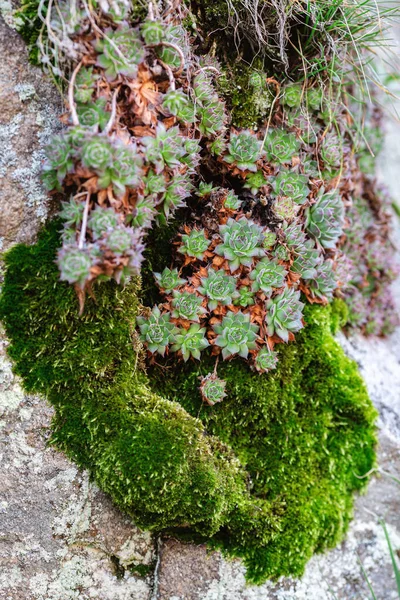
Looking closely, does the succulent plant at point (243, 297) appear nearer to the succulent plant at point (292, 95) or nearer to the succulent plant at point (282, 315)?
the succulent plant at point (282, 315)

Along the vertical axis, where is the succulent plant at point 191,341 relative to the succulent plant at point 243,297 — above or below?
below

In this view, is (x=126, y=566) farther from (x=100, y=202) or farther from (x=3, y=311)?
(x=100, y=202)

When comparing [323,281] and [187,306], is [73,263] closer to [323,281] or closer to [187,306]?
[187,306]

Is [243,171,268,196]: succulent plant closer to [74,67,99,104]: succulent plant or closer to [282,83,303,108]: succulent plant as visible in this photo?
[282,83,303,108]: succulent plant

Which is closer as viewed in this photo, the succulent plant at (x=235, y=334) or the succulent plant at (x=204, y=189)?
the succulent plant at (x=235, y=334)

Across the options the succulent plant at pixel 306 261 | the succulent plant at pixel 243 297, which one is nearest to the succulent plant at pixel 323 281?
the succulent plant at pixel 306 261

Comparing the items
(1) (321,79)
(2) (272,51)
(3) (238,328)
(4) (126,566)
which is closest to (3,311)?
(3) (238,328)
